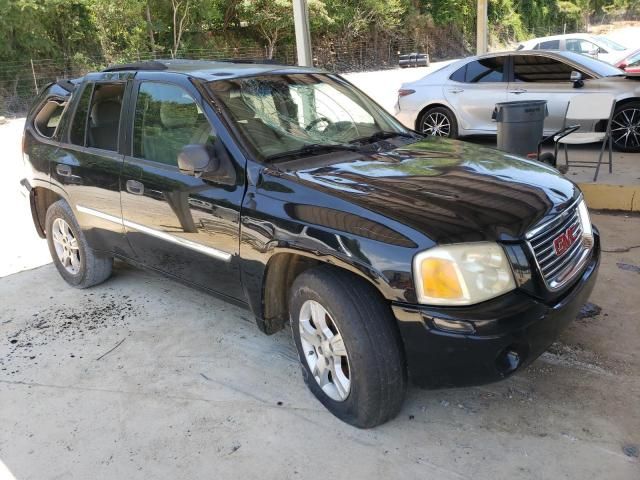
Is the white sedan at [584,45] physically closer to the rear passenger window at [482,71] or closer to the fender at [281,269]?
the rear passenger window at [482,71]

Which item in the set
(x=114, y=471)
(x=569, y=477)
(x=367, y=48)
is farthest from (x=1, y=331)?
(x=367, y=48)

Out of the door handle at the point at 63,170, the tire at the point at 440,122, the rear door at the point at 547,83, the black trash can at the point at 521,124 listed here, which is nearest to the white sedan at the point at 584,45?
the rear door at the point at 547,83

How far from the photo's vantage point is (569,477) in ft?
8.21

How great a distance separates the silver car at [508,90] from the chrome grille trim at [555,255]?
5.57m

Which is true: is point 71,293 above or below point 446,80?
below

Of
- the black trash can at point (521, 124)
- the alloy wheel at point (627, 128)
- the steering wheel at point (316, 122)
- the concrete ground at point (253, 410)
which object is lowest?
the concrete ground at point (253, 410)

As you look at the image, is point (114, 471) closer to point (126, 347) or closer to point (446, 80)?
point (126, 347)

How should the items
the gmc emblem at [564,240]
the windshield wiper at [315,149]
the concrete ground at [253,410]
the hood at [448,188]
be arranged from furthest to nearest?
the windshield wiper at [315,149] < the gmc emblem at [564,240] < the concrete ground at [253,410] < the hood at [448,188]

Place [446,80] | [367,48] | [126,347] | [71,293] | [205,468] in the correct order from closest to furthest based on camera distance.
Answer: [205,468]
[126,347]
[71,293]
[446,80]
[367,48]

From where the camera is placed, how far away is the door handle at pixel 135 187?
3.75m

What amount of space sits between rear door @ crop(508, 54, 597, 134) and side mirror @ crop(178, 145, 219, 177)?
21.5 feet

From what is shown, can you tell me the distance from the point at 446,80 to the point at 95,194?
259 inches

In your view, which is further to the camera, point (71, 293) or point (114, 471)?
point (71, 293)

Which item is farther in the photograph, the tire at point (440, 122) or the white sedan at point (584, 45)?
the white sedan at point (584, 45)
